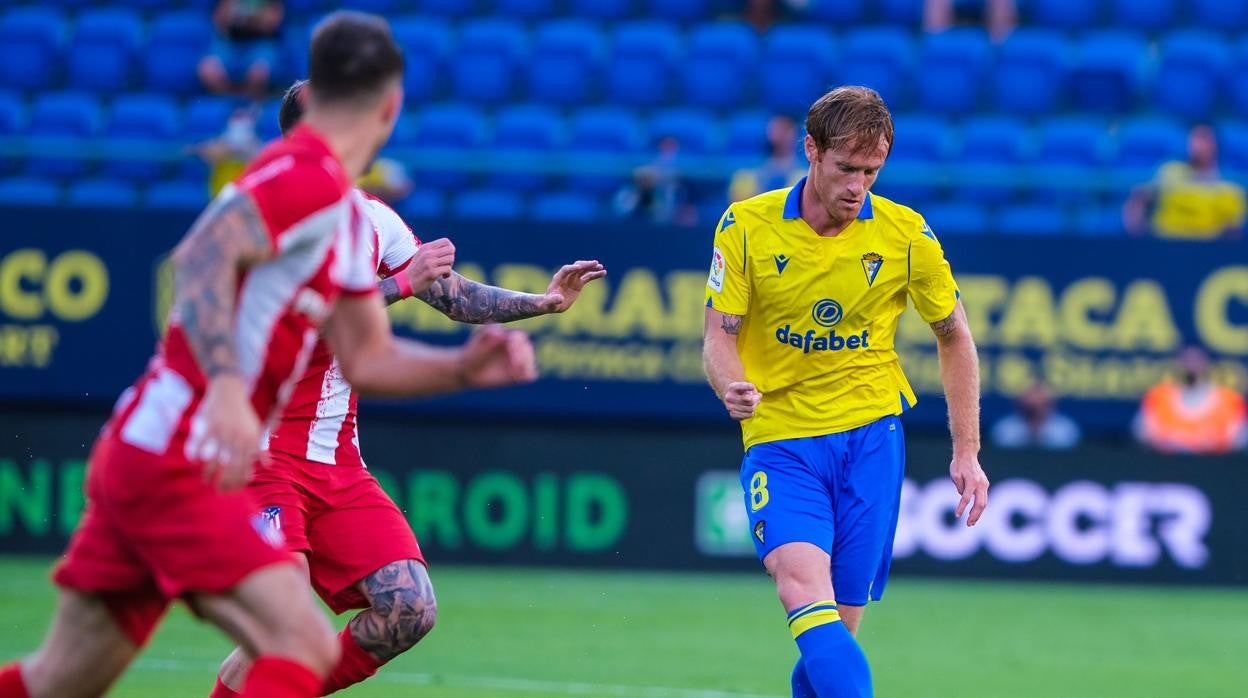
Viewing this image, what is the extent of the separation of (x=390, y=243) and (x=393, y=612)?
132 cm

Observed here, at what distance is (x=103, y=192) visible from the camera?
48.4 feet

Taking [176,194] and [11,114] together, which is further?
[11,114]

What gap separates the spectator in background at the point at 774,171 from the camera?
13953mm

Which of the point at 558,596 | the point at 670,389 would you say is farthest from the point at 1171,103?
the point at 558,596

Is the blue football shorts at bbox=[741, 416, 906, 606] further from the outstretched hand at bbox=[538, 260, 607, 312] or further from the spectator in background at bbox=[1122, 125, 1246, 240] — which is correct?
the spectator in background at bbox=[1122, 125, 1246, 240]

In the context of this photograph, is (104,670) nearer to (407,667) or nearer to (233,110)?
(407,667)

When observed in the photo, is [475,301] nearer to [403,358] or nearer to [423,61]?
[403,358]

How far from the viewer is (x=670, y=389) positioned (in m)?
14.2

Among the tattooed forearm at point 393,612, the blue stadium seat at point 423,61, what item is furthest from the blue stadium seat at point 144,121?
the tattooed forearm at point 393,612

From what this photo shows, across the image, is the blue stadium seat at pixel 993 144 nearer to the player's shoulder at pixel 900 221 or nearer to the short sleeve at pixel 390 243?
the player's shoulder at pixel 900 221

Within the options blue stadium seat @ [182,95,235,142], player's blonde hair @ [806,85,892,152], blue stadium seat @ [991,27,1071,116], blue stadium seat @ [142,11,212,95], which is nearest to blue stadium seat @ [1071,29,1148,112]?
blue stadium seat @ [991,27,1071,116]

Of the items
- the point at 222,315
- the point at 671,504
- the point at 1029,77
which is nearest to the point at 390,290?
the point at 222,315

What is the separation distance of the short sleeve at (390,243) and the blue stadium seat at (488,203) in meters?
7.97

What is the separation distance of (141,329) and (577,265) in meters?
8.59
